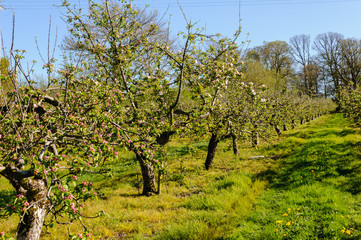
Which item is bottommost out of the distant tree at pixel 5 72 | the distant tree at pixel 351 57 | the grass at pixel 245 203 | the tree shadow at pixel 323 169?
the grass at pixel 245 203

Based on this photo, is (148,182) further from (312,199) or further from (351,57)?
(351,57)

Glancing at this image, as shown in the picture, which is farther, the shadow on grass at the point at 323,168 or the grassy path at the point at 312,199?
the shadow on grass at the point at 323,168

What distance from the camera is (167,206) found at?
9320 mm

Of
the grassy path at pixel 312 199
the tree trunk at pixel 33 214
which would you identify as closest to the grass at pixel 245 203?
the grassy path at pixel 312 199

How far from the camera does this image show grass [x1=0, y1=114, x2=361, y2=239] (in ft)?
21.7

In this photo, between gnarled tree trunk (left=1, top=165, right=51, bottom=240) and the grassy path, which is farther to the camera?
the grassy path

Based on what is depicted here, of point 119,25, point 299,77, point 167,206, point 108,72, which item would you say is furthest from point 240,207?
point 299,77

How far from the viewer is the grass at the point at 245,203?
6.63 metres


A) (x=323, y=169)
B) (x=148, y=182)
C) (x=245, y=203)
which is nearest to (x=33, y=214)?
(x=148, y=182)

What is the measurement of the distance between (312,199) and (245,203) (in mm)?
2329

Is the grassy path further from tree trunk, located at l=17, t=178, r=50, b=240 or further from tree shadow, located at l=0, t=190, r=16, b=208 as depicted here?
tree shadow, located at l=0, t=190, r=16, b=208

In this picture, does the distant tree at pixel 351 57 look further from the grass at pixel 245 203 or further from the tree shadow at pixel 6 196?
the tree shadow at pixel 6 196

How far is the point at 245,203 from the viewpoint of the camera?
8.60 metres

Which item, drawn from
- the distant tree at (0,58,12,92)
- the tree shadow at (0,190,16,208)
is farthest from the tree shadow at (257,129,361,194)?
the tree shadow at (0,190,16,208)
